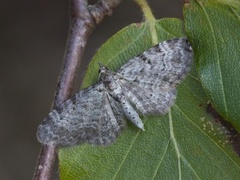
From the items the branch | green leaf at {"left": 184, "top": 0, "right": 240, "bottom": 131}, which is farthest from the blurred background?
green leaf at {"left": 184, "top": 0, "right": 240, "bottom": 131}

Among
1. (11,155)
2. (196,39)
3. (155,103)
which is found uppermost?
(196,39)

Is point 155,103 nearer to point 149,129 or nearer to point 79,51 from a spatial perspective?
point 149,129

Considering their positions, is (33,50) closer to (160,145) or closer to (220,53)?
(160,145)

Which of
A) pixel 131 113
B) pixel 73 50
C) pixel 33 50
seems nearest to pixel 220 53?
pixel 131 113

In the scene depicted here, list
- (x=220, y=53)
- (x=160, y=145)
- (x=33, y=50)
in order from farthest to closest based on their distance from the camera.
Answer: (x=33, y=50) < (x=160, y=145) < (x=220, y=53)

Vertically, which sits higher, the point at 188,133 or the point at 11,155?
the point at 188,133

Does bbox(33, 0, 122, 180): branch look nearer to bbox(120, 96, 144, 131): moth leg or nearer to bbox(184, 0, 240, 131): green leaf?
bbox(120, 96, 144, 131): moth leg

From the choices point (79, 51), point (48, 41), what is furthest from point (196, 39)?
point (48, 41)
